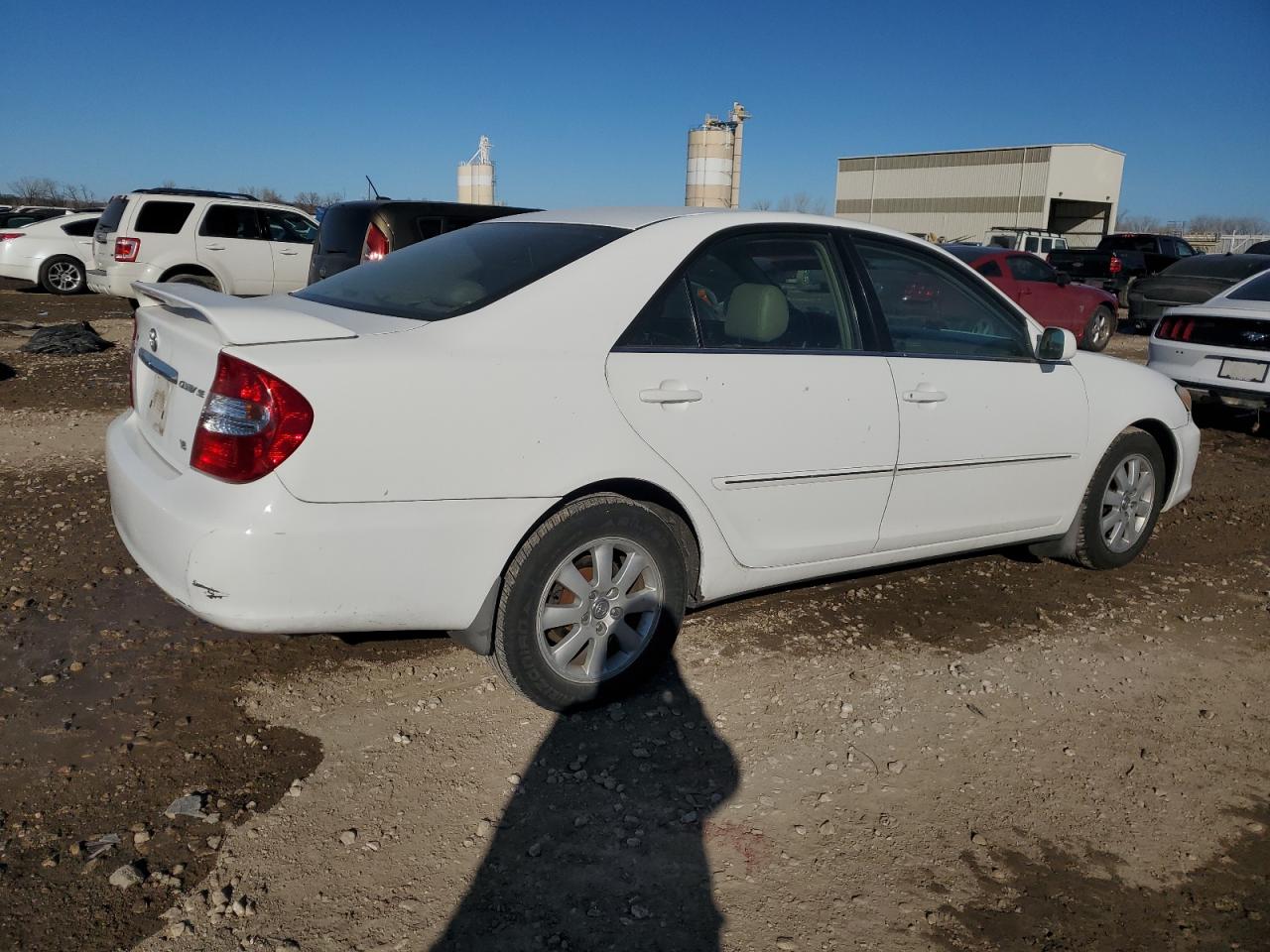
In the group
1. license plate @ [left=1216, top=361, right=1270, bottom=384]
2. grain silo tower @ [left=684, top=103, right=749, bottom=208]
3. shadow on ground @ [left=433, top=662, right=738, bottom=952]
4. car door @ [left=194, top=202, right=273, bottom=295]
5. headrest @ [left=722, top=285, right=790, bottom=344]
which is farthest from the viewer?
grain silo tower @ [left=684, top=103, right=749, bottom=208]

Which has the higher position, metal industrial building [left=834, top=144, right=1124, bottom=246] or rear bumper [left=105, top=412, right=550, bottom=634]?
metal industrial building [left=834, top=144, right=1124, bottom=246]

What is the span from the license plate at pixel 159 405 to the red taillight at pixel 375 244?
6.30 metres

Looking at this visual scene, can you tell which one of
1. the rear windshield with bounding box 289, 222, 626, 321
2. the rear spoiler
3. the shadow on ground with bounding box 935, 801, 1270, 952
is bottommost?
the shadow on ground with bounding box 935, 801, 1270, 952

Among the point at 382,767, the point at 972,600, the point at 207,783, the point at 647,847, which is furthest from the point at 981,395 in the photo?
the point at 207,783

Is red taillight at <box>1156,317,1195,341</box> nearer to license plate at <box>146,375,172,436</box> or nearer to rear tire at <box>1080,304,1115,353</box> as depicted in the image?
rear tire at <box>1080,304,1115,353</box>

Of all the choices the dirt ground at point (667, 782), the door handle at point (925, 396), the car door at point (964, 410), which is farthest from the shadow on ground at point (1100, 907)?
the door handle at point (925, 396)

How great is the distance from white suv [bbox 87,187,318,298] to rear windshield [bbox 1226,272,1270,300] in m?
10.6

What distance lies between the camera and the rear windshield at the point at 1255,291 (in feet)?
27.8

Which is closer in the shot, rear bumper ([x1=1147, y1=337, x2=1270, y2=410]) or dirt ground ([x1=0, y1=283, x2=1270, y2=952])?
dirt ground ([x1=0, y1=283, x2=1270, y2=952])

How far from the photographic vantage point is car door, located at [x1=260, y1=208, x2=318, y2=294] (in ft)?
47.0

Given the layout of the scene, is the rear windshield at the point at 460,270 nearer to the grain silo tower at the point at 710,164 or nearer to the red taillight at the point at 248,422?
the red taillight at the point at 248,422

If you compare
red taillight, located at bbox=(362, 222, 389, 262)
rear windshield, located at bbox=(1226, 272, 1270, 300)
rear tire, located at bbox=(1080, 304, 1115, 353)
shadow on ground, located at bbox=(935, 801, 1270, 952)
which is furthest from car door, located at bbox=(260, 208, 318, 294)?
shadow on ground, located at bbox=(935, 801, 1270, 952)

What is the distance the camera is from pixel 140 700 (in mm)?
3307

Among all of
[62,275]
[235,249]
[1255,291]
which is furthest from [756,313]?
[62,275]
